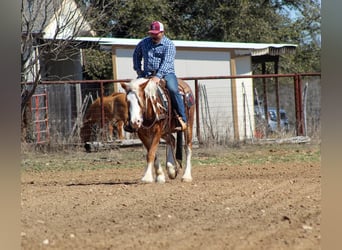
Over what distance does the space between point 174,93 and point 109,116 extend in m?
Result: 8.57

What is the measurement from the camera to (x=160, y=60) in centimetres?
1138

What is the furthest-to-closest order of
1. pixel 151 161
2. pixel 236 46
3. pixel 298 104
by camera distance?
1. pixel 236 46
2. pixel 298 104
3. pixel 151 161

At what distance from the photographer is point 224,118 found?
847 inches

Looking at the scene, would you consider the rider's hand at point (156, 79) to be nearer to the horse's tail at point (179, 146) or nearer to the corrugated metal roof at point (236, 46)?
the horse's tail at point (179, 146)

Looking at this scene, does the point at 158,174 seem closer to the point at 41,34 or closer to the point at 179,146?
the point at 179,146

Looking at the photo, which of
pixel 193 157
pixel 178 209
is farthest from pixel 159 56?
A: pixel 193 157

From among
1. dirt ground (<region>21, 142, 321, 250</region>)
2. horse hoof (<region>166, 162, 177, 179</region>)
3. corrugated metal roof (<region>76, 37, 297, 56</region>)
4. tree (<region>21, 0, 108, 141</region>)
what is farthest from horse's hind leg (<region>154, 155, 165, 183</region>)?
corrugated metal roof (<region>76, 37, 297, 56</region>)

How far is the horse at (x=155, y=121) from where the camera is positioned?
1081cm

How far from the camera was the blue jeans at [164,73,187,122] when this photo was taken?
1131 centimetres

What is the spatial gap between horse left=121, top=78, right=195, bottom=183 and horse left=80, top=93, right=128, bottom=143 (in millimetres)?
7464

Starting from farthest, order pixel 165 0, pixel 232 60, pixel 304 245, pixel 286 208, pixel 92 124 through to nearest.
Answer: pixel 165 0, pixel 232 60, pixel 92 124, pixel 286 208, pixel 304 245

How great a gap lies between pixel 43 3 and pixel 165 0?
1023 cm
